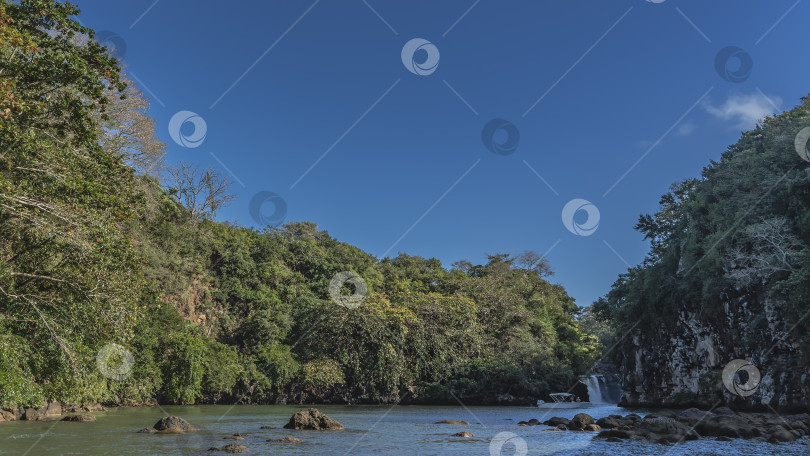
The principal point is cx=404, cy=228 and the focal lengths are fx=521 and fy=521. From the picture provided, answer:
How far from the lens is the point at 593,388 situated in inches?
1861

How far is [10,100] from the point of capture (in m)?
9.71

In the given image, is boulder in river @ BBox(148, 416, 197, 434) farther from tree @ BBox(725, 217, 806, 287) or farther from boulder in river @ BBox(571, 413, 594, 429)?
tree @ BBox(725, 217, 806, 287)

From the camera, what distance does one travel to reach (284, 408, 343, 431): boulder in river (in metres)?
18.1

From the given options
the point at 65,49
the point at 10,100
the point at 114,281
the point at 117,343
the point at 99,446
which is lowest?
the point at 99,446

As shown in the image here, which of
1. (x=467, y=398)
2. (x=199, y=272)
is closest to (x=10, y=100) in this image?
(x=199, y=272)

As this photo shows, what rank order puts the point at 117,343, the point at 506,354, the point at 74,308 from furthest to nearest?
the point at 506,354
the point at 117,343
the point at 74,308

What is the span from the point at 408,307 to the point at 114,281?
26141mm

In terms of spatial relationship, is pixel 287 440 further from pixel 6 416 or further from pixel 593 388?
Answer: pixel 593 388

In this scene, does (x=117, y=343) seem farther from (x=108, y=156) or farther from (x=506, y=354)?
(x=506, y=354)
